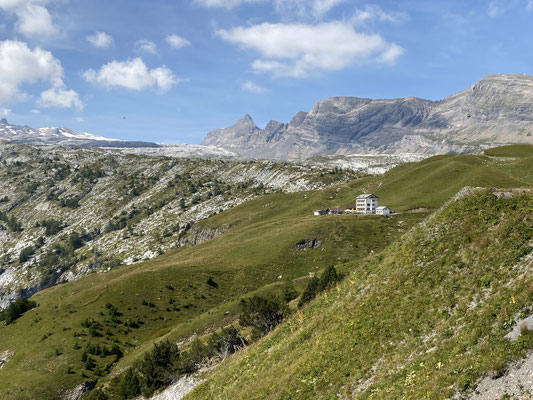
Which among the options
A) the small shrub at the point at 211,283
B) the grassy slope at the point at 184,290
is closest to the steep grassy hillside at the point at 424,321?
the grassy slope at the point at 184,290

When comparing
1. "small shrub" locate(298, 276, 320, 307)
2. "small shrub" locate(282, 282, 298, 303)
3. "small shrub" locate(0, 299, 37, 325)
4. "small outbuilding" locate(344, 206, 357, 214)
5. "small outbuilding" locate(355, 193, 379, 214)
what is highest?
"small outbuilding" locate(355, 193, 379, 214)

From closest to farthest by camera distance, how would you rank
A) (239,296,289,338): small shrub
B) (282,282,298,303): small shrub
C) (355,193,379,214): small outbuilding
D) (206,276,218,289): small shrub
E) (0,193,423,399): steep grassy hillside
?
(239,296,289,338): small shrub
(282,282,298,303): small shrub
(0,193,423,399): steep grassy hillside
(206,276,218,289): small shrub
(355,193,379,214): small outbuilding

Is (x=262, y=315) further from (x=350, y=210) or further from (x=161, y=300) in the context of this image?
(x=350, y=210)

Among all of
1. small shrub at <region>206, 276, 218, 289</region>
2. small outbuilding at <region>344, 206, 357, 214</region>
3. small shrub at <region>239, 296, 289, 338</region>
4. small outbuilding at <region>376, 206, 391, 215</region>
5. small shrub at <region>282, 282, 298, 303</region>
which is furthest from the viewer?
small outbuilding at <region>344, 206, 357, 214</region>

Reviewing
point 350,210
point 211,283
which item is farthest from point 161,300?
point 350,210

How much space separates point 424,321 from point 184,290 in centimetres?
7379

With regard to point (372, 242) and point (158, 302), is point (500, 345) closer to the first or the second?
point (158, 302)

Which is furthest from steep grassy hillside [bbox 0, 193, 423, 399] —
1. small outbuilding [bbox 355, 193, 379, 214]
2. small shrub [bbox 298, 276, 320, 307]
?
small outbuilding [bbox 355, 193, 379, 214]

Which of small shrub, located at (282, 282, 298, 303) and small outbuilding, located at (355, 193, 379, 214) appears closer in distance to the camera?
small shrub, located at (282, 282, 298, 303)

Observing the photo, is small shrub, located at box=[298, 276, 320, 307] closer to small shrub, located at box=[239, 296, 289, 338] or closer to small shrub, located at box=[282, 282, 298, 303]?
small shrub, located at box=[239, 296, 289, 338]

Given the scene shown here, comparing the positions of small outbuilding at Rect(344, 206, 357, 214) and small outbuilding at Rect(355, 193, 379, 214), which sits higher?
small outbuilding at Rect(355, 193, 379, 214)

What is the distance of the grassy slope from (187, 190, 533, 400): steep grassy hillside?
139ft

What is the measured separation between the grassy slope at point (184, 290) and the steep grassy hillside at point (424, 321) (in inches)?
1665

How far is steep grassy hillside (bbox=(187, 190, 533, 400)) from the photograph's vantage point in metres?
20.5
